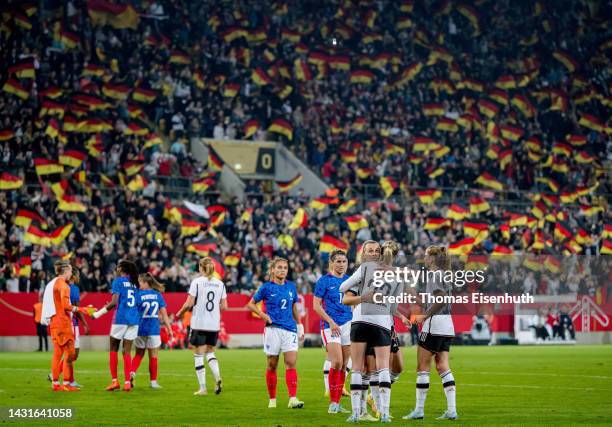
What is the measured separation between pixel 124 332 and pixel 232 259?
1886 cm

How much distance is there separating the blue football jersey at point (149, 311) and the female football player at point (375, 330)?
7.77 metres

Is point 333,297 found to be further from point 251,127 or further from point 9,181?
point 251,127

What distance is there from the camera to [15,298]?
3628 centimetres

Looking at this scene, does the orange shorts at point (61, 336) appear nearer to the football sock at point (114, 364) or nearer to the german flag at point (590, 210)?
the football sock at point (114, 364)

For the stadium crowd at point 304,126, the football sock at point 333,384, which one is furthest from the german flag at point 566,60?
the football sock at point 333,384

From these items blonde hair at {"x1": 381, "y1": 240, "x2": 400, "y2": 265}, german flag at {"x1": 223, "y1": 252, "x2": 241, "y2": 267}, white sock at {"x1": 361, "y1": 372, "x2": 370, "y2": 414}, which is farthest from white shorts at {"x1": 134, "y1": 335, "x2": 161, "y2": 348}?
german flag at {"x1": 223, "y1": 252, "x2": 241, "y2": 267}

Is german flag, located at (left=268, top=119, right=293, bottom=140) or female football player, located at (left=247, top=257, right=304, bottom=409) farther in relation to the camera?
german flag, located at (left=268, top=119, right=293, bottom=140)

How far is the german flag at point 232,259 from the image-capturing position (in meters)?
40.8

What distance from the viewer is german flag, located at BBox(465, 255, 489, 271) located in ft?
148

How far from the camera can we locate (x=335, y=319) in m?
18.4

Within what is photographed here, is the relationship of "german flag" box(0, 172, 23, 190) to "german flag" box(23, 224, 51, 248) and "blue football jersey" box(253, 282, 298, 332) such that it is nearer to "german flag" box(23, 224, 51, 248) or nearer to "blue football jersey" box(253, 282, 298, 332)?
"german flag" box(23, 224, 51, 248)

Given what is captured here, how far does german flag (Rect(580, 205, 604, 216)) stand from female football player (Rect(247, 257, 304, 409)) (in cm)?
3727

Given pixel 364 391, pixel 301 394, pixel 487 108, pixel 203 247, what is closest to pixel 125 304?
pixel 301 394

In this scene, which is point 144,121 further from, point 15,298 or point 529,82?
point 529,82
